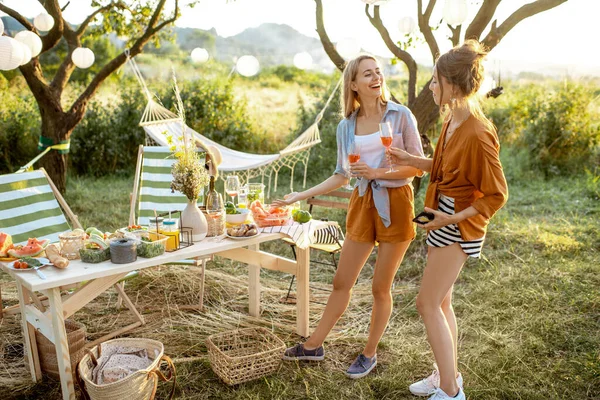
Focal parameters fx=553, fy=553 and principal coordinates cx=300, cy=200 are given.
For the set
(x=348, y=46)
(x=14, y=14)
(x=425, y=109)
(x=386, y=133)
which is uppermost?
(x=14, y=14)

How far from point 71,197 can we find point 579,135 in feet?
22.0

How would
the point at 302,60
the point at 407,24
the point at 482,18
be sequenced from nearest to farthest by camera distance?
the point at 482,18, the point at 407,24, the point at 302,60

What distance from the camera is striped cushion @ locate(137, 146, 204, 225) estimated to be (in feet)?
12.1

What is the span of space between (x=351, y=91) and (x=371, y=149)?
289 millimetres

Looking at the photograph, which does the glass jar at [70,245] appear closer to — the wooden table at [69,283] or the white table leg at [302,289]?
the wooden table at [69,283]

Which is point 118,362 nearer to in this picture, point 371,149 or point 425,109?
point 371,149

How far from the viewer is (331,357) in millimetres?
2984

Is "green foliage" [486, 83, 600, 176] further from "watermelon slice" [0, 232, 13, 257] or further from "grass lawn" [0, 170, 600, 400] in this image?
"watermelon slice" [0, 232, 13, 257]

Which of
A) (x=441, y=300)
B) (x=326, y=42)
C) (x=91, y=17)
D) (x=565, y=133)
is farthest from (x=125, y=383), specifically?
(x=565, y=133)

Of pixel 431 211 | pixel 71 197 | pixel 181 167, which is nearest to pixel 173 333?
pixel 181 167

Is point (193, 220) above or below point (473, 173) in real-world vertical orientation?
below

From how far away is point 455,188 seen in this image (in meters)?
2.10

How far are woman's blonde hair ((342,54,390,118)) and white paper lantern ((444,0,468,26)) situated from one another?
167cm

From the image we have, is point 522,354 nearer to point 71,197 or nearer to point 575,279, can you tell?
point 575,279
